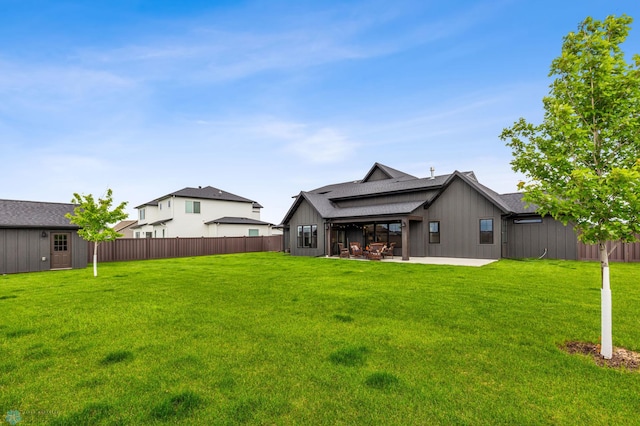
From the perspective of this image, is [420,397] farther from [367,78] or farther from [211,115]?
[211,115]

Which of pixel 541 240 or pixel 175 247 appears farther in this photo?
pixel 175 247

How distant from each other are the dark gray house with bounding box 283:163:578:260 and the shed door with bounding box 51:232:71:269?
13.5 metres

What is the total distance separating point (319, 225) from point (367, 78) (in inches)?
412

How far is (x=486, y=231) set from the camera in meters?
16.5

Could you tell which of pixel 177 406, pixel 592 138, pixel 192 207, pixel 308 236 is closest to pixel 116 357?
pixel 177 406

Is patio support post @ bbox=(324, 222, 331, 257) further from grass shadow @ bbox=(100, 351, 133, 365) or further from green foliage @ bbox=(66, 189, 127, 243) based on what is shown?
grass shadow @ bbox=(100, 351, 133, 365)

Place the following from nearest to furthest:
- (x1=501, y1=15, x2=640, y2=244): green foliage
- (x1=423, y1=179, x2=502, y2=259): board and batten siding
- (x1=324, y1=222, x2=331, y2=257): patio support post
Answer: (x1=501, y1=15, x2=640, y2=244): green foliage → (x1=423, y1=179, x2=502, y2=259): board and batten siding → (x1=324, y1=222, x2=331, y2=257): patio support post

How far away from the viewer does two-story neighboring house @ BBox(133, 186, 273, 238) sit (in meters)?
29.9

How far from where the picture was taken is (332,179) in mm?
31797

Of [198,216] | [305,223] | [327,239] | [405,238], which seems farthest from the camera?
[198,216]

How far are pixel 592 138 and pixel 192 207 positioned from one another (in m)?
32.1

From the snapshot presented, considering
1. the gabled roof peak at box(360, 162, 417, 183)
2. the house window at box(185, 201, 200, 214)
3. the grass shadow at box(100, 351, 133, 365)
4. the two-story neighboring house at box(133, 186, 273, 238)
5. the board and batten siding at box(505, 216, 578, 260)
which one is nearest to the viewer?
the grass shadow at box(100, 351, 133, 365)

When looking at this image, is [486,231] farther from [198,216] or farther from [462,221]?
[198,216]

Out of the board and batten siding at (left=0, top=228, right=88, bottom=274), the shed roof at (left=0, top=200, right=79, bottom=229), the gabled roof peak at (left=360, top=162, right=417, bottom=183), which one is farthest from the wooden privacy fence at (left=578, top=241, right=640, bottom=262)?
the board and batten siding at (left=0, top=228, right=88, bottom=274)
